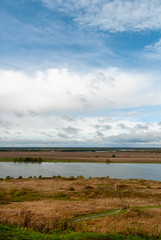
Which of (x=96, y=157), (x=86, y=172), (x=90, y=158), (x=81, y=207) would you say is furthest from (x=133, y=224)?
(x=96, y=157)

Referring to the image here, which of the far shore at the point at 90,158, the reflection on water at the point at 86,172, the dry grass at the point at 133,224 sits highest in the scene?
the dry grass at the point at 133,224

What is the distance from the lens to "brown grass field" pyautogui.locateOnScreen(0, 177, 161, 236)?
19.9 metres

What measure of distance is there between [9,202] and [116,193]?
714 inches

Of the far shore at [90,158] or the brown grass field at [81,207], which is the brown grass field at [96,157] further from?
the brown grass field at [81,207]

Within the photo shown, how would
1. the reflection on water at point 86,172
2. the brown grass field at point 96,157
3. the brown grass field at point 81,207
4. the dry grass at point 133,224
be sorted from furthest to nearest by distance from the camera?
the brown grass field at point 96,157 → the reflection on water at point 86,172 → the brown grass field at point 81,207 → the dry grass at point 133,224

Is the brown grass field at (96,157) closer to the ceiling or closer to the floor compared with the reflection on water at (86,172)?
closer to the ceiling

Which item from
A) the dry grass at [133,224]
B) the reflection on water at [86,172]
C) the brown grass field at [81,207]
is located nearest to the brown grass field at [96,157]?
the reflection on water at [86,172]

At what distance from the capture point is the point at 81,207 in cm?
2750

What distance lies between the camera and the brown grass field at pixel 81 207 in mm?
19875

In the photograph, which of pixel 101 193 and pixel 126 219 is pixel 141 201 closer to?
pixel 101 193

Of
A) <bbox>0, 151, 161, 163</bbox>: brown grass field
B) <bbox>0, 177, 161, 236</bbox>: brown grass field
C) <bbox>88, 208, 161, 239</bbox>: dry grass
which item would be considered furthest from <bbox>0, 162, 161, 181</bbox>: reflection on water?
<bbox>88, 208, 161, 239</bbox>: dry grass

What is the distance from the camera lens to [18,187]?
4100 cm

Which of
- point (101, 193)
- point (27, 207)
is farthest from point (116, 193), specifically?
point (27, 207)

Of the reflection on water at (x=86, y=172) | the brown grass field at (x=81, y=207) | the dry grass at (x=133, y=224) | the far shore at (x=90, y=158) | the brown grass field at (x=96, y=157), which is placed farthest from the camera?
the brown grass field at (x=96, y=157)
